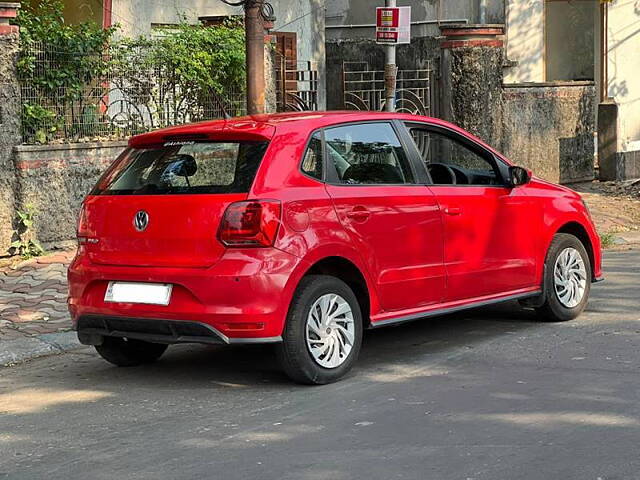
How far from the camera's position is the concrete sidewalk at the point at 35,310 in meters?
9.05

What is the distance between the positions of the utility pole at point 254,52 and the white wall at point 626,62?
12230mm

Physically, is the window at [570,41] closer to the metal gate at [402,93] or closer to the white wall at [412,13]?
the white wall at [412,13]

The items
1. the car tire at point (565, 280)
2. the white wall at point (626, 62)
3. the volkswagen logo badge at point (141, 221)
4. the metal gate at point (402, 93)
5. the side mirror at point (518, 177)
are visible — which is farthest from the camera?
the white wall at point (626, 62)

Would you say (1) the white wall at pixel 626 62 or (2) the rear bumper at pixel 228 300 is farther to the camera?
(1) the white wall at pixel 626 62

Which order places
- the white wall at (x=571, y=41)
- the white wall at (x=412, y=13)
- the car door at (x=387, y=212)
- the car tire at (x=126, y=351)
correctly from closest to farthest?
the car door at (x=387, y=212), the car tire at (x=126, y=351), the white wall at (x=412, y=13), the white wall at (x=571, y=41)

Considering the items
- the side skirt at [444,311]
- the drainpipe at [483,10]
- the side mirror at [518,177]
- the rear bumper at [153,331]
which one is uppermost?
the drainpipe at [483,10]

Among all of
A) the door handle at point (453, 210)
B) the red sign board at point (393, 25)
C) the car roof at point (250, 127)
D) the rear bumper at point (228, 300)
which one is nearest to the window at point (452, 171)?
the door handle at point (453, 210)

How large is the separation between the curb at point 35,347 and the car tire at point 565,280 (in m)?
3.61

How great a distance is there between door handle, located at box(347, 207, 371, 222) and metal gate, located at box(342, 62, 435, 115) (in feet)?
33.2

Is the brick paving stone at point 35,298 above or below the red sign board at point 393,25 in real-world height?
below

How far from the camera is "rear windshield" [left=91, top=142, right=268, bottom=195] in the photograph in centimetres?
730

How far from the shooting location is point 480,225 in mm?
8703

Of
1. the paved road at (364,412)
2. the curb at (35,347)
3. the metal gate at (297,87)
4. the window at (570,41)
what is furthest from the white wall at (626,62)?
the curb at (35,347)

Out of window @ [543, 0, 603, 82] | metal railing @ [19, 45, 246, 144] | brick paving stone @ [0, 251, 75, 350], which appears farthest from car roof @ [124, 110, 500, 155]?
window @ [543, 0, 603, 82]
